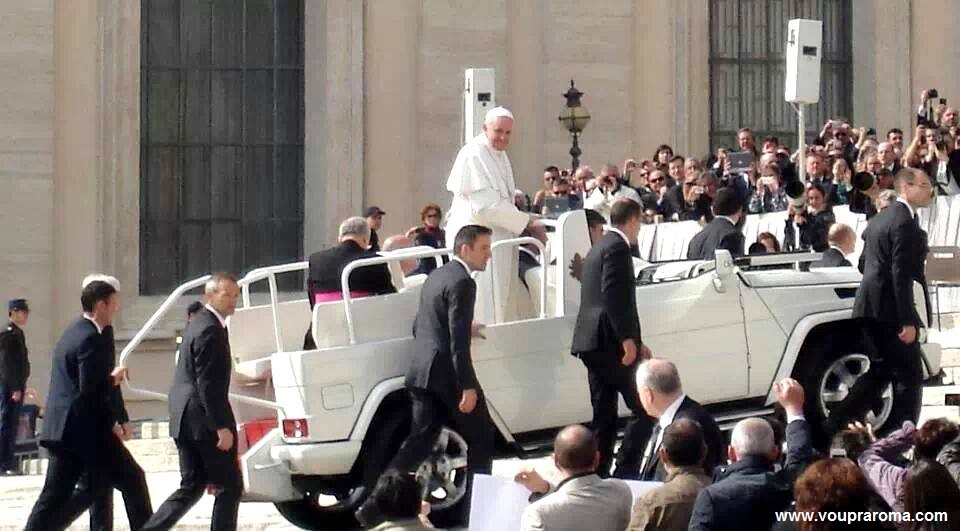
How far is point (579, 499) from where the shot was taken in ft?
30.9

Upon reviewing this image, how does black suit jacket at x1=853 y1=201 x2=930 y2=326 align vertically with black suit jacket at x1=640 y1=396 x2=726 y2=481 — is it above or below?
above

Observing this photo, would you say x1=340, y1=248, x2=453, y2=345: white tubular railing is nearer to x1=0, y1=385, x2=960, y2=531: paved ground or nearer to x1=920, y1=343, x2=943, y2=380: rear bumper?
x1=0, y1=385, x2=960, y2=531: paved ground

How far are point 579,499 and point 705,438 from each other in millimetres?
1565

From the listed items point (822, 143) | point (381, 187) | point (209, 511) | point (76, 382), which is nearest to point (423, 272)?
point (209, 511)

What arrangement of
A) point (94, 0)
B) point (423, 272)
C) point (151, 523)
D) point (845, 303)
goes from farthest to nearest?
point (94, 0) → point (423, 272) → point (845, 303) → point (151, 523)

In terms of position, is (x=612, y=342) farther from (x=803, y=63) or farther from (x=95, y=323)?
(x=803, y=63)

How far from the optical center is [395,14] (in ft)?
85.7

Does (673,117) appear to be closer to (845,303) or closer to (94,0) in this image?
(94,0)

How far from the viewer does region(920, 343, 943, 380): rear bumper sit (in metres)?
14.8

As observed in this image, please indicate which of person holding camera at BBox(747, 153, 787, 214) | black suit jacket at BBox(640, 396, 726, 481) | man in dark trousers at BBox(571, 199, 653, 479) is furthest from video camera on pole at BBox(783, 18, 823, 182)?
black suit jacket at BBox(640, 396, 726, 481)

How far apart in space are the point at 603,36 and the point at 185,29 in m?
4.69

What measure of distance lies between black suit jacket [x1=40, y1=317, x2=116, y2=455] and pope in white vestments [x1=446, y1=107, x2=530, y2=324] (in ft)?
7.83

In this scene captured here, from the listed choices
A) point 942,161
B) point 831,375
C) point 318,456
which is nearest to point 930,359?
point 831,375

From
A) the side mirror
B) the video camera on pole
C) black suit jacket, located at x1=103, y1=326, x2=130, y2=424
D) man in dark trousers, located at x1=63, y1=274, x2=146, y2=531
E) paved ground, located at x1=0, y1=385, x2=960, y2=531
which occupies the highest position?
the video camera on pole
